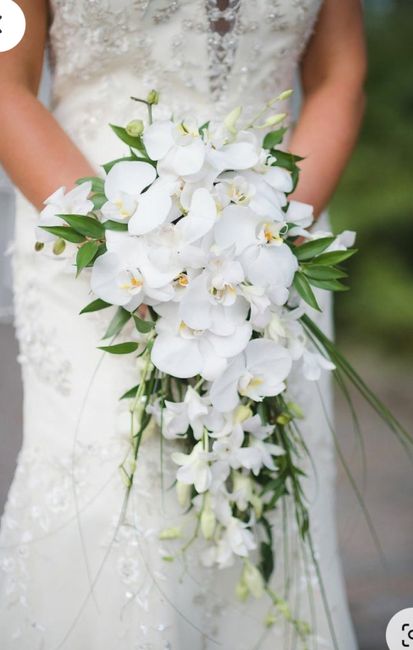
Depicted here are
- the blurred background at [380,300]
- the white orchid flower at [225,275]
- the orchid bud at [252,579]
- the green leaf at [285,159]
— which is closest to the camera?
the white orchid flower at [225,275]

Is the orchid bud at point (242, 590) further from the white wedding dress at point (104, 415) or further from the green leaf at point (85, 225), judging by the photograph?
the green leaf at point (85, 225)

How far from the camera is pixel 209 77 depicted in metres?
1.85

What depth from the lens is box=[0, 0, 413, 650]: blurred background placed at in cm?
370

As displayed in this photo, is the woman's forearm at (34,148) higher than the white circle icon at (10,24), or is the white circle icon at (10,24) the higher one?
the white circle icon at (10,24)

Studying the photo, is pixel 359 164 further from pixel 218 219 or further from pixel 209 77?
pixel 218 219

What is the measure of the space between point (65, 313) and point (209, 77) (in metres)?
0.53

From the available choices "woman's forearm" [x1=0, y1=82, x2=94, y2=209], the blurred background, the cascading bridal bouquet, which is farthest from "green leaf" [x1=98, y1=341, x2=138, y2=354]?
the blurred background

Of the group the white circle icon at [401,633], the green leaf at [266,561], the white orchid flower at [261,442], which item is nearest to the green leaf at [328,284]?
the white orchid flower at [261,442]

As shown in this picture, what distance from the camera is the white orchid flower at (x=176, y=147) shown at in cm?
143

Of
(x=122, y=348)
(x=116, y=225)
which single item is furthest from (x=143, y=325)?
(x=116, y=225)

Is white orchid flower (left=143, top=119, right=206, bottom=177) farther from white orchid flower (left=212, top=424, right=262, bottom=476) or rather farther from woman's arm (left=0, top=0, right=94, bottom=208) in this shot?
white orchid flower (left=212, top=424, right=262, bottom=476)

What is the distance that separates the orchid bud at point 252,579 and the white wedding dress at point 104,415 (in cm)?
9

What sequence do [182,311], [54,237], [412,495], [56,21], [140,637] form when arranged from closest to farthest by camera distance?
[182,311] → [54,237] → [140,637] → [56,21] → [412,495]

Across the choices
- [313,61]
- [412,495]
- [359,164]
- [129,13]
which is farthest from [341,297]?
[129,13]
